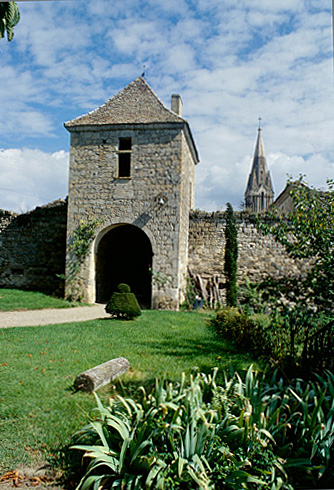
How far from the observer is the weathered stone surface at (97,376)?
4.01 m

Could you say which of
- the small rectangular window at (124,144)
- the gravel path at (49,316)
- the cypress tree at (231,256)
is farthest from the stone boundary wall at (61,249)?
the small rectangular window at (124,144)

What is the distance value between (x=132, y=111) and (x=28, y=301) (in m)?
6.19

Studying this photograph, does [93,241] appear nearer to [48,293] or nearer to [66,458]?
[48,293]

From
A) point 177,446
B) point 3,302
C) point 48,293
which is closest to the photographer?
point 177,446

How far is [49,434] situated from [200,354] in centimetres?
281

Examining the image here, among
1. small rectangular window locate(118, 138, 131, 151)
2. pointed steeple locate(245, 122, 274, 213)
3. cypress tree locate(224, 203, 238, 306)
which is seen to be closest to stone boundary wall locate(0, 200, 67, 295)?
small rectangular window locate(118, 138, 131, 151)

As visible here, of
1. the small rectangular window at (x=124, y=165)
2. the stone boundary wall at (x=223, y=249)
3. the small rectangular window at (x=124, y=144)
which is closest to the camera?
the small rectangular window at (x=124, y=144)

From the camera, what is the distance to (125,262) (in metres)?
15.0

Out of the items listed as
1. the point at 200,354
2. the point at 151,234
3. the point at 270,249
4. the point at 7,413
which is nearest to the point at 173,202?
the point at 151,234

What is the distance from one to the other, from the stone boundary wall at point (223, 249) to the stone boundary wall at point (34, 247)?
174 inches

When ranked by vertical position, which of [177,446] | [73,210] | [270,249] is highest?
[73,210]

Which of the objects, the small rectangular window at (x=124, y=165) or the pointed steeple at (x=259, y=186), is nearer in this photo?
the small rectangular window at (x=124, y=165)

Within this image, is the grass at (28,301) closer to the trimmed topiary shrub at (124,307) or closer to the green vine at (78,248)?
the green vine at (78,248)

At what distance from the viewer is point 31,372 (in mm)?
4270
